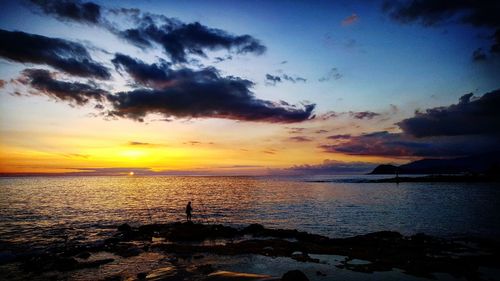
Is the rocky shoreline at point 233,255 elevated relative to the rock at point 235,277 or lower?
lower

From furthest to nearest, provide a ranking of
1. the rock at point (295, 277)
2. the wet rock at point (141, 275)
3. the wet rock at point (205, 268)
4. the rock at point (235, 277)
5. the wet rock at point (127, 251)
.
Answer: the wet rock at point (127, 251) < the wet rock at point (205, 268) < the wet rock at point (141, 275) < the rock at point (235, 277) < the rock at point (295, 277)

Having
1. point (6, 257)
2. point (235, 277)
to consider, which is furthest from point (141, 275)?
point (6, 257)

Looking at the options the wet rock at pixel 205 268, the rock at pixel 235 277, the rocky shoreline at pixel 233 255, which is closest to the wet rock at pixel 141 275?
the rocky shoreline at pixel 233 255

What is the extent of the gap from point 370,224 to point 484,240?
48.0 feet

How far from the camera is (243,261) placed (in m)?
25.2

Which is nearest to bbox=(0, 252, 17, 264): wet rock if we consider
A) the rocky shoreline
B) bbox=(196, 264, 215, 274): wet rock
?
the rocky shoreline

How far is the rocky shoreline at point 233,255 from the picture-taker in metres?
21.7

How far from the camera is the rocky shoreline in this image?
21672 mm

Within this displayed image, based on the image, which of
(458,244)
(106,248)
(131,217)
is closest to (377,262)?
(458,244)

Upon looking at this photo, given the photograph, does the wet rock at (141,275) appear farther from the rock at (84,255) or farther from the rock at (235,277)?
the rock at (84,255)

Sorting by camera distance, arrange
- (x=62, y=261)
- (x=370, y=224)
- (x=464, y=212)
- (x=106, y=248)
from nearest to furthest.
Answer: (x=62, y=261) < (x=106, y=248) < (x=370, y=224) < (x=464, y=212)

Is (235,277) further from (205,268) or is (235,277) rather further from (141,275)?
(141,275)

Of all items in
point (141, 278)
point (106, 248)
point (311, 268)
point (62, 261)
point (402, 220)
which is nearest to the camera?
point (141, 278)

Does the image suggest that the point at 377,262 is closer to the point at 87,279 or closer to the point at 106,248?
the point at 87,279
